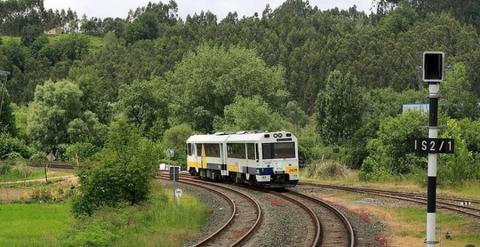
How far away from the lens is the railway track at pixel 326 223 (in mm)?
18203

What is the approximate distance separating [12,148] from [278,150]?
51.2 metres

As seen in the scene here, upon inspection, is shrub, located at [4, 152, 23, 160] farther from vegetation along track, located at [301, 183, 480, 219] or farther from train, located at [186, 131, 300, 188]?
vegetation along track, located at [301, 183, 480, 219]

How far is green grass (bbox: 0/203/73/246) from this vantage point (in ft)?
75.4

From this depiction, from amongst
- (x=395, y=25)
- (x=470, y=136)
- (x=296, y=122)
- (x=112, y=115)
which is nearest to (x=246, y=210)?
(x=470, y=136)

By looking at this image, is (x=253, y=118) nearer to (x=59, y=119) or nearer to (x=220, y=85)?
(x=220, y=85)

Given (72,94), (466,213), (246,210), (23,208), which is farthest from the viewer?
(72,94)

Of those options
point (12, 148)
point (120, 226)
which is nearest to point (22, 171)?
point (12, 148)

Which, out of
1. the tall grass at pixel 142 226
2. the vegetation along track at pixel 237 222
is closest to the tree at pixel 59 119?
the vegetation along track at pixel 237 222

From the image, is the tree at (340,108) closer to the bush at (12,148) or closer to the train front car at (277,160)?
the bush at (12,148)

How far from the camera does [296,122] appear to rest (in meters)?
110

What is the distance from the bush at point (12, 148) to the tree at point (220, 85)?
17242 millimetres

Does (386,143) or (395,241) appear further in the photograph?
(386,143)

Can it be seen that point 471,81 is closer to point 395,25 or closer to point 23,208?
point 395,25

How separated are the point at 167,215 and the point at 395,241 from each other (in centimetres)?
874
